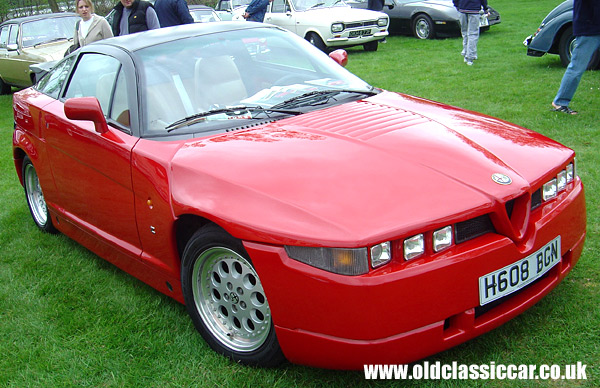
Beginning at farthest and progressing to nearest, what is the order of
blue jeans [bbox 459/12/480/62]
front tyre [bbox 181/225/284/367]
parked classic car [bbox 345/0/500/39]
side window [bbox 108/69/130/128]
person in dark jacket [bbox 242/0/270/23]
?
parked classic car [bbox 345/0/500/39] → person in dark jacket [bbox 242/0/270/23] → blue jeans [bbox 459/12/480/62] → side window [bbox 108/69/130/128] → front tyre [bbox 181/225/284/367]

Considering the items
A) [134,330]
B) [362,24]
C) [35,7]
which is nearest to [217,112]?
[134,330]

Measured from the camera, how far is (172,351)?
3074 mm

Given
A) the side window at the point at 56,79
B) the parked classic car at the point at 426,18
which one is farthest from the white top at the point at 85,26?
the parked classic car at the point at 426,18

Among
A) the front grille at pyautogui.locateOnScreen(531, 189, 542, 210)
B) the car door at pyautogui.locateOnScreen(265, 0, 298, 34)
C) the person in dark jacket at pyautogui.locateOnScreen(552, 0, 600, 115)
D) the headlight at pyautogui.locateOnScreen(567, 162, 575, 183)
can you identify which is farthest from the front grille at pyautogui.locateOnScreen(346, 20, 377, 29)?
the front grille at pyautogui.locateOnScreen(531, 189, 542, 210)

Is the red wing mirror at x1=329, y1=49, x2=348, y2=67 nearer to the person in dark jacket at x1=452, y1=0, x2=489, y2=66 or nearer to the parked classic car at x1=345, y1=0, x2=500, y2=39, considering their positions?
the person in dark jacket at x1=452, y1=0, x2=489, y2=66

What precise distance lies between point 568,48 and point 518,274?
25.5 ft

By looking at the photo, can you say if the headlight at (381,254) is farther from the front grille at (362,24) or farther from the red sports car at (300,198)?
the front grille at (362,24)

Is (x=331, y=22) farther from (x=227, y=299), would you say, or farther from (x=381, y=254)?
(x=381, y=254)

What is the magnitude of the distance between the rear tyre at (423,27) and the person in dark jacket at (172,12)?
8.10 meters

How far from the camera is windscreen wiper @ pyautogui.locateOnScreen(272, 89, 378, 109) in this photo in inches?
139

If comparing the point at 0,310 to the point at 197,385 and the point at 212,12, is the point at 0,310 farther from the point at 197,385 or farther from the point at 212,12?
the point at 212,12

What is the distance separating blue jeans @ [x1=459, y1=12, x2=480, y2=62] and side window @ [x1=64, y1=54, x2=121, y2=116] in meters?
8.05

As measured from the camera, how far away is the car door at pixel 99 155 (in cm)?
341

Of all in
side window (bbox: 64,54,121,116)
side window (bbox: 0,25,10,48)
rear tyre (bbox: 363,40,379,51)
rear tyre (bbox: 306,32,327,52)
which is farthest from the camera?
rear tyre (bbox: 363,40,379,51)
